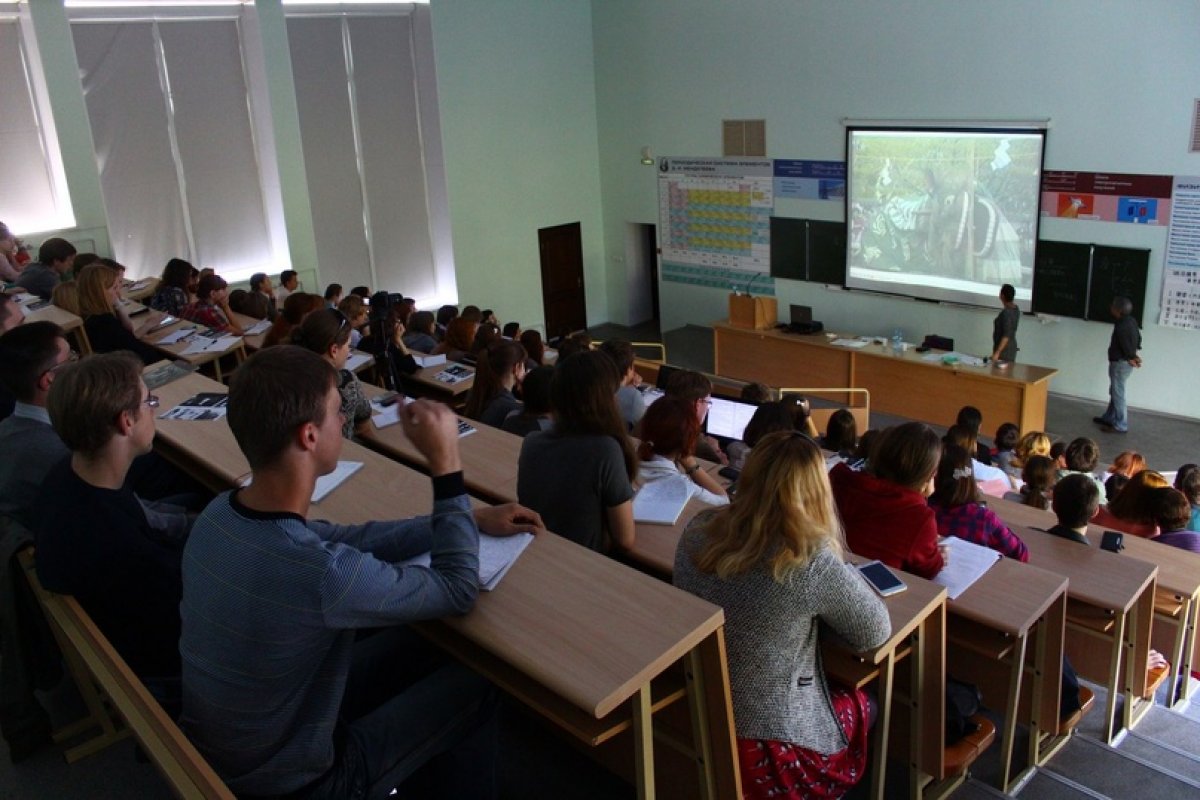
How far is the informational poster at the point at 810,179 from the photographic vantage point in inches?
379

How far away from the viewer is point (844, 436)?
4887mm

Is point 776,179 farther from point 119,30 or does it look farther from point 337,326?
point 337,326

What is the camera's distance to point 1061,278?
820cm

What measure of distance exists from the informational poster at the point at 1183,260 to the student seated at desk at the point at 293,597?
7.61 m

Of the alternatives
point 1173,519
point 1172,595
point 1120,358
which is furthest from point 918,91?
Answer: point 1172,595

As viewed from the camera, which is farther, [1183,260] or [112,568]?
[1183,260]

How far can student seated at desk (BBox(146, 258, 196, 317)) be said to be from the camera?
7.14 meters

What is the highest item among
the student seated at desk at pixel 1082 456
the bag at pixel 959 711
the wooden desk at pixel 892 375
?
the bag at pixel 959 711

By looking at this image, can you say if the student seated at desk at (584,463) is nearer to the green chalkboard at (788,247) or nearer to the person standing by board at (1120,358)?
the person standing by board at (1120,358)

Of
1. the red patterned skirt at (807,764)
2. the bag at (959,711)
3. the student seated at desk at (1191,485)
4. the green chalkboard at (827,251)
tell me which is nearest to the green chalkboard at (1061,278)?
the green chalkboard at (827,251)

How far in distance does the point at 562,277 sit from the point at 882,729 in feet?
33.5

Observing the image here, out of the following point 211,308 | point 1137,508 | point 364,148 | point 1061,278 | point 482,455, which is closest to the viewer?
point 482,455

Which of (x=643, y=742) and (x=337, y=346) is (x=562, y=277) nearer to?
(x=337, y=346)

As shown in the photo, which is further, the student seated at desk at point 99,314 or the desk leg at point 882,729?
the student seated at desk at point 99,314
